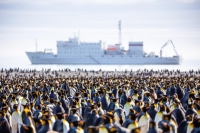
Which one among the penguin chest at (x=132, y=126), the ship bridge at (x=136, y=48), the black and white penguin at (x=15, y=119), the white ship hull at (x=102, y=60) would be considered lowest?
the black and white penguin at (x=15, y=119)

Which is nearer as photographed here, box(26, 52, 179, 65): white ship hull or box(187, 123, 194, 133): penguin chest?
box(187, 123, 194, 133): penguin chest

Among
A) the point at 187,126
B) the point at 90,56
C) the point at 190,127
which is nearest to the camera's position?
the point at 190,127

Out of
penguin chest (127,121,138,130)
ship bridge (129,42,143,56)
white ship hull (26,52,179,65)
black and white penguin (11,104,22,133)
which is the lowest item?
black and white penguin (11,104,22,133)

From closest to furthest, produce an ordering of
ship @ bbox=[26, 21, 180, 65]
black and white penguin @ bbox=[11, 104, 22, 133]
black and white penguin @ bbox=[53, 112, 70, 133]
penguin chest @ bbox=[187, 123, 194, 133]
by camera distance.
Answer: penguin chest @ bbox=[187, 123, 194, 133], black and white penguin @ bbox=[53, 112, 70, 133], black and white penguin @ bbox=[11, 104, 22, 133], ship @ bbox=[26, 21, 180, 65]

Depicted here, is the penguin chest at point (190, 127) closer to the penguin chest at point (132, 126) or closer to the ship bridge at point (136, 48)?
the penguin chest at point (132, 126)

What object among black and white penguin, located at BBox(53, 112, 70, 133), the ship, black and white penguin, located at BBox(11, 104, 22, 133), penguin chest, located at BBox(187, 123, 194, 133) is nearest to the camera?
penguin chest, located at BBox(187, 123, 194, 133)

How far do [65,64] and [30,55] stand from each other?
11.1 meters

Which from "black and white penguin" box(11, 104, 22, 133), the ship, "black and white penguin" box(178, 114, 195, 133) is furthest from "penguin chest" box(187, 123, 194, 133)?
the ship

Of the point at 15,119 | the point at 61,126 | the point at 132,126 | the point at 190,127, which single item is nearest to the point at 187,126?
the point at 190,127

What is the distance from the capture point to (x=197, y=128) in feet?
22.2

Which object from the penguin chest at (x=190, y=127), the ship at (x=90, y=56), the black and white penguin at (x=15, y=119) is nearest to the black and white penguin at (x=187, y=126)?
the penguin chest at (x=190, y=127)

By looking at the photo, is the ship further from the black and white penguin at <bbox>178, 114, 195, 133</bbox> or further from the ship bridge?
the black and white penguin at <bbox>178, 114, 195, 133</bbox>

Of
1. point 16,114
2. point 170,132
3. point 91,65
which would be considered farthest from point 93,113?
point 91,65

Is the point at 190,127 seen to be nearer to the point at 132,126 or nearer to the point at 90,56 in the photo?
→ the point at 132,126
